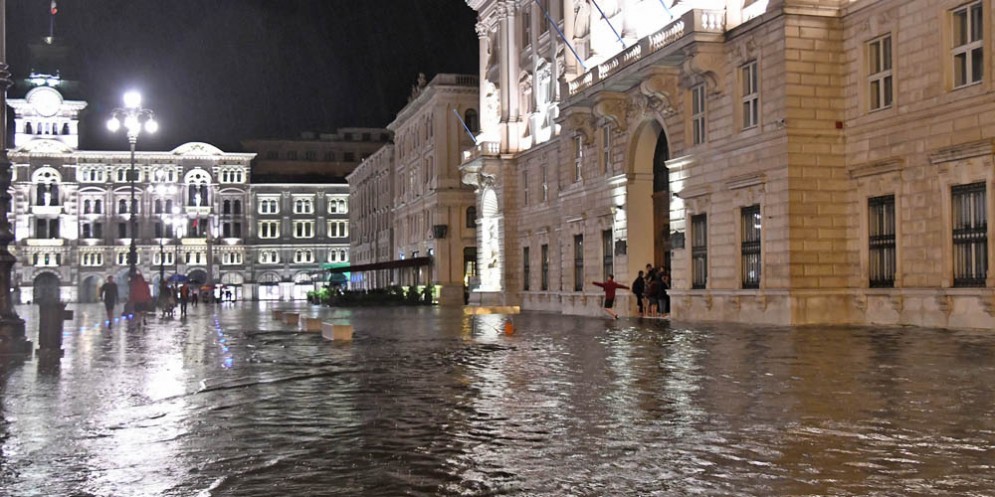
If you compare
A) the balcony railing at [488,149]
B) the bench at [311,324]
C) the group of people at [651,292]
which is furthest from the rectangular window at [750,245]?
the balcony railing at [488,149]

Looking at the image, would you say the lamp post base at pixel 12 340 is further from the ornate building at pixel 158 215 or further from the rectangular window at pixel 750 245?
the ornate building at pixel 158 215

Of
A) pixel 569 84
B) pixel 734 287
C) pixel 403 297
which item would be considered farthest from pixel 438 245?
pixel 734 287

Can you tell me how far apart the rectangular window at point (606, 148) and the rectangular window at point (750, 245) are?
35.6 feet

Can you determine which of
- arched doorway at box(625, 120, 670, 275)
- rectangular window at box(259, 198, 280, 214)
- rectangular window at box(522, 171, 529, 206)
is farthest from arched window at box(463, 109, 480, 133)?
rectangular window at box(259, 198, 280, 214)

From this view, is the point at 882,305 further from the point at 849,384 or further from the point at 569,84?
the point at 569,84

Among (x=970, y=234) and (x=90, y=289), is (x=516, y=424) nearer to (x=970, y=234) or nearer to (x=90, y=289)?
(x=970, y=234)

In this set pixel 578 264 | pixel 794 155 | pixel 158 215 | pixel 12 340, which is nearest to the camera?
pixel 12 340

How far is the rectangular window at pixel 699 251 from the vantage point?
108 feet

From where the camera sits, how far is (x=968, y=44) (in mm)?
23938

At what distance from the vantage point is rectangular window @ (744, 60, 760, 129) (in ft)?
97.4

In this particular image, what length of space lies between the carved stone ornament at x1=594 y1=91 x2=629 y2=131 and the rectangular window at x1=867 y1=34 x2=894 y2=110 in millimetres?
12188

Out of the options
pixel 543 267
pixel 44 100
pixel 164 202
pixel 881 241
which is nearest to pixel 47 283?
pixel 164 202

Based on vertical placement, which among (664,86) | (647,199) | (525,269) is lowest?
(525,269)

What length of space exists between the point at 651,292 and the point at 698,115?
6182mm
